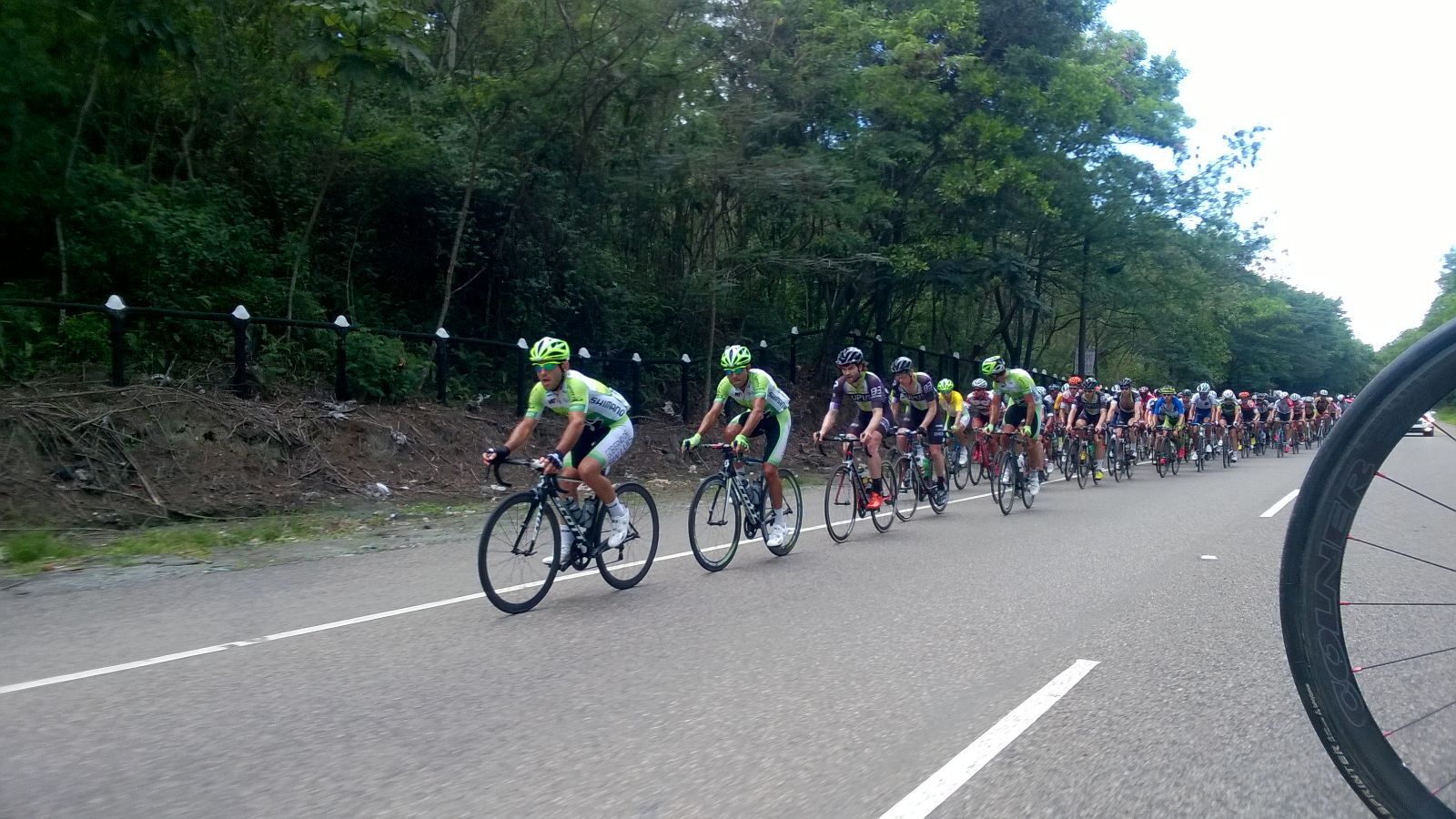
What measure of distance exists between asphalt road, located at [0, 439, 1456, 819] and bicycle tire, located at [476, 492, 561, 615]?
193 millimetres

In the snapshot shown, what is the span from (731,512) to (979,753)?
552 centimetres

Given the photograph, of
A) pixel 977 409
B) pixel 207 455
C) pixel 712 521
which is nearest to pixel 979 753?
pixel 712 521

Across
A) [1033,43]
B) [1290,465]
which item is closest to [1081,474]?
[1290,465]

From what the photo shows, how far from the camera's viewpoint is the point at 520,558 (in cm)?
784

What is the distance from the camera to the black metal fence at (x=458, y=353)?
1337 cm

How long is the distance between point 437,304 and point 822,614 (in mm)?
14848

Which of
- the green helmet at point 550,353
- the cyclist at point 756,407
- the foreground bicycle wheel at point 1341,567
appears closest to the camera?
the foreground bicycle wheel at point 1341,567

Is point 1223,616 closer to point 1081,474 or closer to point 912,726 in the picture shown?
point 912,726

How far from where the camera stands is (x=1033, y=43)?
86.7 feet

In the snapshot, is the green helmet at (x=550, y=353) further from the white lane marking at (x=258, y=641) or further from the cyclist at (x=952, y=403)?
the cyclist at (x=952, y=403)

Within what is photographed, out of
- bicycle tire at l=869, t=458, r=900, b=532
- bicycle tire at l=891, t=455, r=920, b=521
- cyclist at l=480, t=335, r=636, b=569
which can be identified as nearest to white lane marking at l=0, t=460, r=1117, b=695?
cyclist at l=480, t=335, r=636, b=569

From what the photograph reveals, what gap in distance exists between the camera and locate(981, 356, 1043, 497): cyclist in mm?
15375

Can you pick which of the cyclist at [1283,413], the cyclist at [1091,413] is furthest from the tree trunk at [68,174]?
the cyclist at [1283,413]

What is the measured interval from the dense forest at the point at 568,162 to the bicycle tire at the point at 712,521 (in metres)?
7.50
